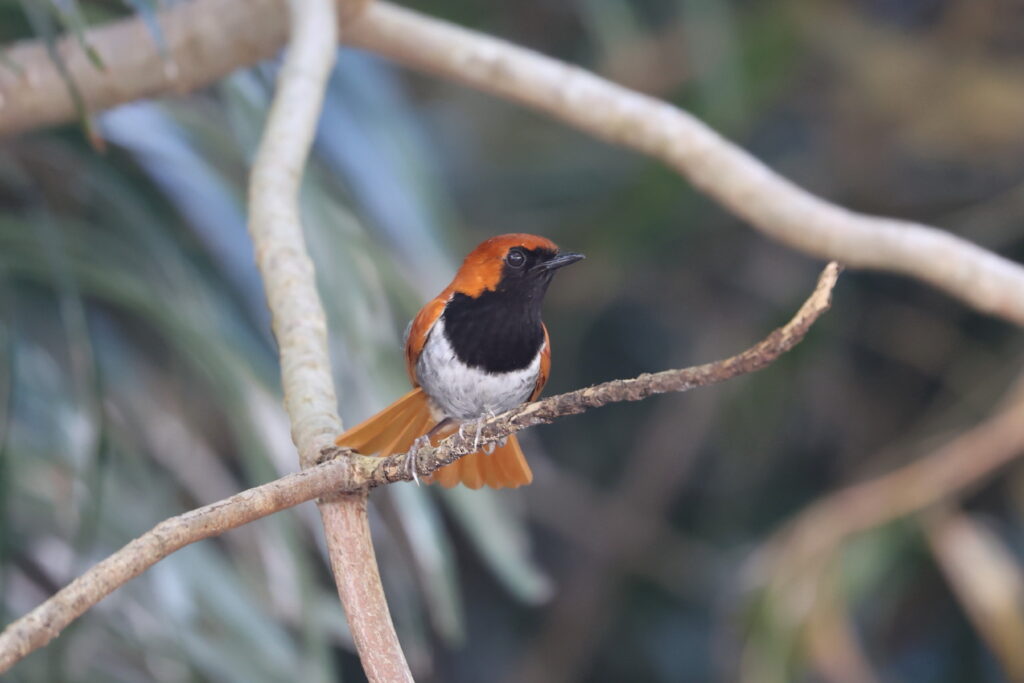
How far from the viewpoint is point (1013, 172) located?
13.8 ft

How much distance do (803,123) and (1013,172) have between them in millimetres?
941

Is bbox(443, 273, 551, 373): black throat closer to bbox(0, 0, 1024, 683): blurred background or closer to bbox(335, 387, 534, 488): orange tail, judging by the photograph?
bbox(335, 387, 534, 488): orange tail

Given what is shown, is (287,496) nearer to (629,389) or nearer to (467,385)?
(629,389)

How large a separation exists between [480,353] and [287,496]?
618 millimetres

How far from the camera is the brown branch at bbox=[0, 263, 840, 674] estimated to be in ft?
2.48

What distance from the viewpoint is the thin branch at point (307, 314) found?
0.93 m

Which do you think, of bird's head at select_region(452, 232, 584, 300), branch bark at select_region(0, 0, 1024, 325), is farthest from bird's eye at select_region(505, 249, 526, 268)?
branch bark at select_region(0, 0, 1024, 325)

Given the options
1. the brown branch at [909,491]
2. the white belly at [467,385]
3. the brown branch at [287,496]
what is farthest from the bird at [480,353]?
the brown branch at [909,491]

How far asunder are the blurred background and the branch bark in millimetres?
104

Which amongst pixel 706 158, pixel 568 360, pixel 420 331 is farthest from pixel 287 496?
pixel 568 360

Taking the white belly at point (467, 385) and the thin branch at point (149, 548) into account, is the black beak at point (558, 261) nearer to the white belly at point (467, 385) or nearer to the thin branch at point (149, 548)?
the white belly at point (467, 385)

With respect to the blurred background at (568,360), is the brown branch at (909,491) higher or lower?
lower

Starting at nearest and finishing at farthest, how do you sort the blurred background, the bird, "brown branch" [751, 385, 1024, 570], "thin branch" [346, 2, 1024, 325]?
the bird < "thin branch" [346, 2, 1024, 325] < the blurred background < "brown branch" [751, 385, 1024, 570]

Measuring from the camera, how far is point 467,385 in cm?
149
